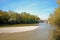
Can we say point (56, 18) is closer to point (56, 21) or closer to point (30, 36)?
point (56, 21)

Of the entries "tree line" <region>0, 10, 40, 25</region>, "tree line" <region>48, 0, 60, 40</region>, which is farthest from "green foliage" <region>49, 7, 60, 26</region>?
"tree line" <region>0, 10, 40, 25</region>

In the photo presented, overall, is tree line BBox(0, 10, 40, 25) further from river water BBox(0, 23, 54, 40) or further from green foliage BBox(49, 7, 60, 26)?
green foliage BBox(49, 7, 60, 26)

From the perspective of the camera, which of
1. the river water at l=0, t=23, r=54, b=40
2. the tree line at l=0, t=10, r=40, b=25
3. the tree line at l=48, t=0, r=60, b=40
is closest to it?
the tree line at l=48, t=0, r=60, b=40

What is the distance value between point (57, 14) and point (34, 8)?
73.3 inches

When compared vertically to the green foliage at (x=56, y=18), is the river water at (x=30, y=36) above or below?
below

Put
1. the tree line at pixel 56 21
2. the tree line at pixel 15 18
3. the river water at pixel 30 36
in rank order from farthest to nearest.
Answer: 1. the tree line at pixel 15 18
2. the river water at pixel 30 36
3. the tree line at pixel 56 21

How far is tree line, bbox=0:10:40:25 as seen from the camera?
6.82 meters

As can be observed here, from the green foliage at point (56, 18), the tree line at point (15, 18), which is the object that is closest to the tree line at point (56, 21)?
the green foliage at point (56, 18)

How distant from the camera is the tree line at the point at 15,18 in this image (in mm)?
6820

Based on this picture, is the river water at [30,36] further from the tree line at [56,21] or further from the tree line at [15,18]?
the tree line at [15,18]

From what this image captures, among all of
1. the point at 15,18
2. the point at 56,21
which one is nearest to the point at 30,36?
the point at 15,18

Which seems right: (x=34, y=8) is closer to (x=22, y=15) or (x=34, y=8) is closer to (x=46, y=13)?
(x=46, y=13)

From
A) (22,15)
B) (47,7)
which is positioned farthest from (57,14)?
(22,15)

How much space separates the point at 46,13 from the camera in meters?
6.01
